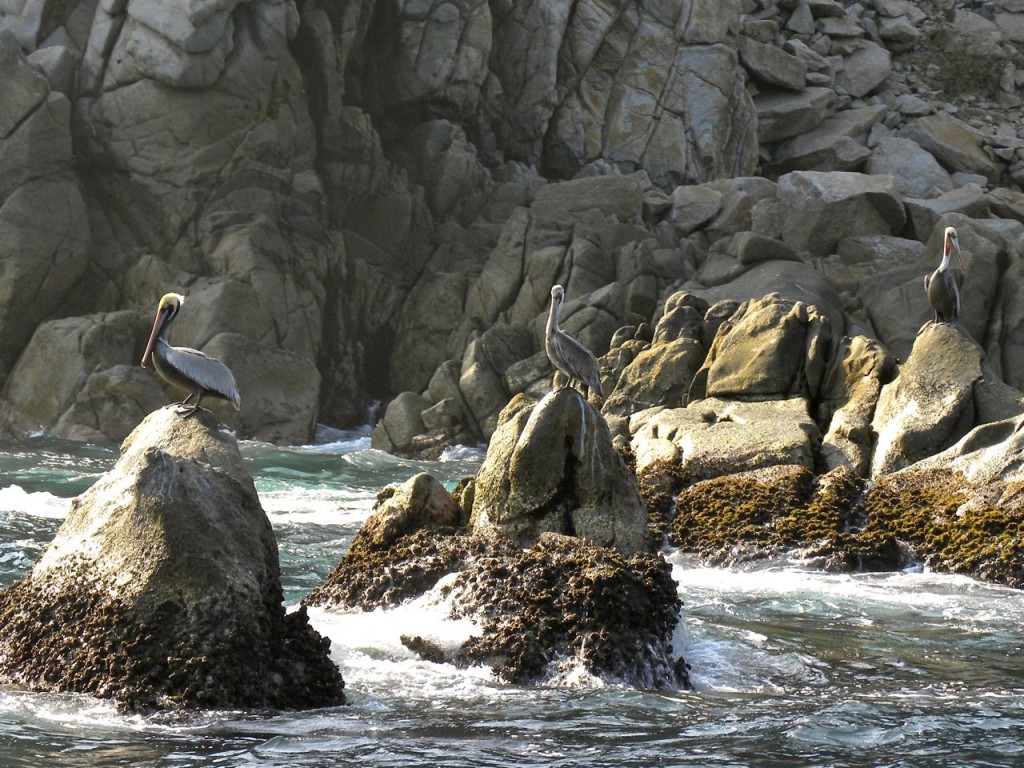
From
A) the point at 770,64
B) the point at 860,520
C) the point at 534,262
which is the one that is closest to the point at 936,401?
the point at 860,520

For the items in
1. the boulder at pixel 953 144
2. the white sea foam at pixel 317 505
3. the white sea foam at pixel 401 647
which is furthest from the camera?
the boulder at pixel 953 144

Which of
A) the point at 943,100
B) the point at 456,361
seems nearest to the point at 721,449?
the point at 456,361

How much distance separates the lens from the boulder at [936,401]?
17.7 metres

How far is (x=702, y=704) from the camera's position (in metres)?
8.94

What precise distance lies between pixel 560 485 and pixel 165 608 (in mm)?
5129

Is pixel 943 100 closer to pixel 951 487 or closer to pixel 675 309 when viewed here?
pixel 675 309

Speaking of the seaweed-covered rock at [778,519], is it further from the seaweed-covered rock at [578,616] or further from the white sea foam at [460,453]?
the white sea foam at [460,453]

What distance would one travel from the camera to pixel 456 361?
3141cm

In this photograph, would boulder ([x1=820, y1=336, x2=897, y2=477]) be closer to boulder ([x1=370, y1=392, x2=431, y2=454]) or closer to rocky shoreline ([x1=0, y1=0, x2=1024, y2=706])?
rocky shoreline ([x1=0, y1=0, x2=1024, y2=706])

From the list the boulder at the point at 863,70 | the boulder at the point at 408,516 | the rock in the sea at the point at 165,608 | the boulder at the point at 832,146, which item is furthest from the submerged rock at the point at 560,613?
the boulder at the point at 863,70

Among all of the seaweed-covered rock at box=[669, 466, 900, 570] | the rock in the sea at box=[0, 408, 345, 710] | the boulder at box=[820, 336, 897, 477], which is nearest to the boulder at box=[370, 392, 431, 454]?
the boulder at box=[820, 336, 897, 477]

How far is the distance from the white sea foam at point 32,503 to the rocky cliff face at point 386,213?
8.36 m

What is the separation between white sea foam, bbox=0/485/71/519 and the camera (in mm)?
19005

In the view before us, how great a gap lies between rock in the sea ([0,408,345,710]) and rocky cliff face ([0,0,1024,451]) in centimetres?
1620
